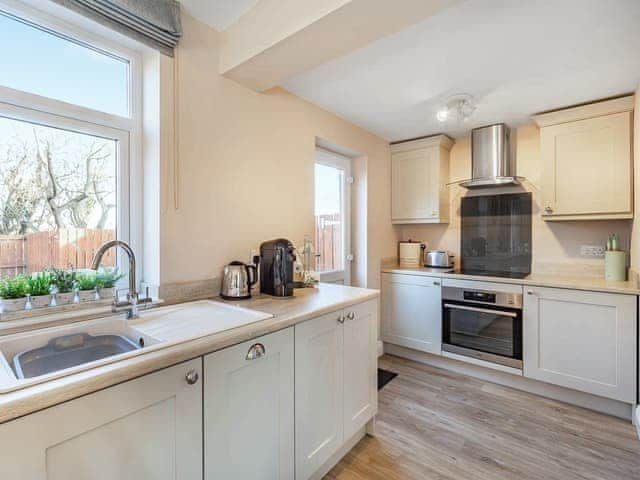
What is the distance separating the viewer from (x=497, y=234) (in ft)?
9.87

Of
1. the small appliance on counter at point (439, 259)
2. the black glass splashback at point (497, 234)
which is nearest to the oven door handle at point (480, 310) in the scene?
the black glass splashback at point (497, 234)

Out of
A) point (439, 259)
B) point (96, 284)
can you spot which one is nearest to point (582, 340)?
point (439, 259)

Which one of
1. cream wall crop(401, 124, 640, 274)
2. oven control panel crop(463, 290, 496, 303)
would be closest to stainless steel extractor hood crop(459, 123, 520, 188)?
cream wall crop(401, 124, 640, 274)

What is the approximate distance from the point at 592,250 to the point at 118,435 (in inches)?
130

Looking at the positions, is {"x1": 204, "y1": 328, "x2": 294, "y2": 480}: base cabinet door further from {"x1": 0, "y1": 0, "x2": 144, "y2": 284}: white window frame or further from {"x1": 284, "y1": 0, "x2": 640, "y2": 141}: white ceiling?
{"x1": 284, "y1": 0, "x2": 640, "y2": 141}: white ceiling

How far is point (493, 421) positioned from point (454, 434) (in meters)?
0.34

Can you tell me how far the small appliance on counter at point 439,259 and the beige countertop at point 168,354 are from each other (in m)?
1.72

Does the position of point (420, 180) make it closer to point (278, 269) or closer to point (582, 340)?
point (582, 340)

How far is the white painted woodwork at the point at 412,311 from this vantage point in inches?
110

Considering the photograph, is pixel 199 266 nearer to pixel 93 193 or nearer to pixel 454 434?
pixel 93 193

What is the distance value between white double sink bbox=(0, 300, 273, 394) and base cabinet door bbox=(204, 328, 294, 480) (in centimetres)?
12

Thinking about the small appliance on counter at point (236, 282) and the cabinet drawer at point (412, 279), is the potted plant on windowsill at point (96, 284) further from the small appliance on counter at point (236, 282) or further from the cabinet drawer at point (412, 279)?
the cabinet drawer at point (412, 279)

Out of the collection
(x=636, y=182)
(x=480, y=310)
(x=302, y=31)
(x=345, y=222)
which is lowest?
(x=480, y=310)

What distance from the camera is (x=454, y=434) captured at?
74.9 inches
